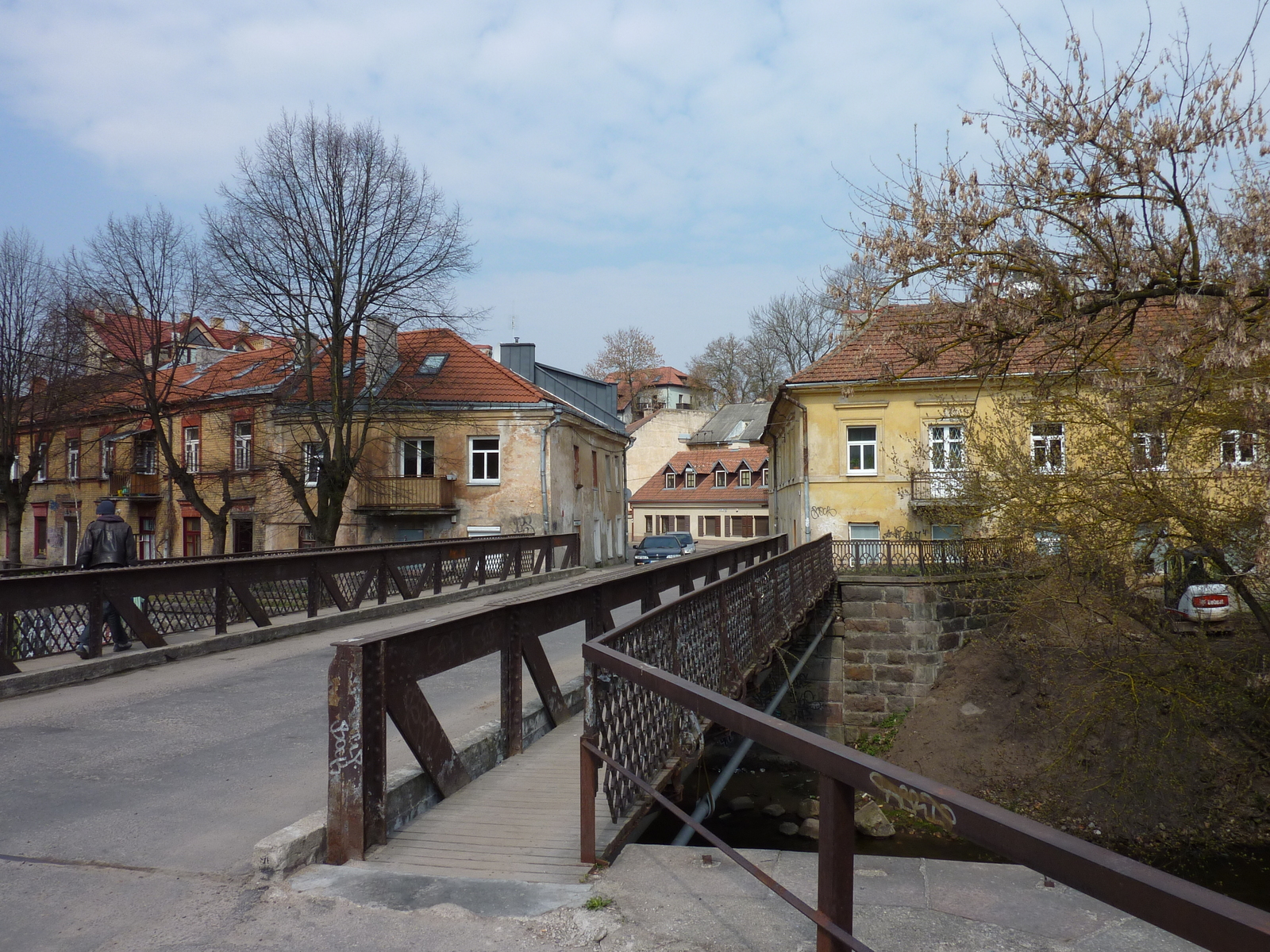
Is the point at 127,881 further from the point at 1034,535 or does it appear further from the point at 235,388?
the point at 235,388

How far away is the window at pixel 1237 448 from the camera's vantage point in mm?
9930

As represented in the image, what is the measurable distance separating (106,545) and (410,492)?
67.1 feet

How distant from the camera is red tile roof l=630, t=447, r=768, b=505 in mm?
58719

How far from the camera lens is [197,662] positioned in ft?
32.0

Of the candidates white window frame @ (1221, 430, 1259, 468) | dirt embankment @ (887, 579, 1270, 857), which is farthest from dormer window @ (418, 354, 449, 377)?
white window frame @ (1221, 430, 1259, 468)

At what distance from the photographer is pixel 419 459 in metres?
32.5

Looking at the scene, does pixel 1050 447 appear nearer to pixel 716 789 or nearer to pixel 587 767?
pixel 716 789

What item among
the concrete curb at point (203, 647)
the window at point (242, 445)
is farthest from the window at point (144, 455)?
the concrete curb at point (203, 647)

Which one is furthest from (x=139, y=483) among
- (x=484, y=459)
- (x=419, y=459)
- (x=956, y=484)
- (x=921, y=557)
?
(x=956, y=484)

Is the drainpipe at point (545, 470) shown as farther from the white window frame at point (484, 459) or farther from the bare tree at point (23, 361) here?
the bare tree at point (23, 361)

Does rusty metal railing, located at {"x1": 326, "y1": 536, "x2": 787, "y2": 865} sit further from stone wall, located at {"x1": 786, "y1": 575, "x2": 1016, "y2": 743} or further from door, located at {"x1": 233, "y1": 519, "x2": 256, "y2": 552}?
door, located at {"x1": 233, "y1": 519, "x2": 256, "y2": 552}

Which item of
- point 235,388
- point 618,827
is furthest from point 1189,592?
point 235,388

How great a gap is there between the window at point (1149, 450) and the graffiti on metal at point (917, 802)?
34.6ft

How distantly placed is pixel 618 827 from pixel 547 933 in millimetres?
953
